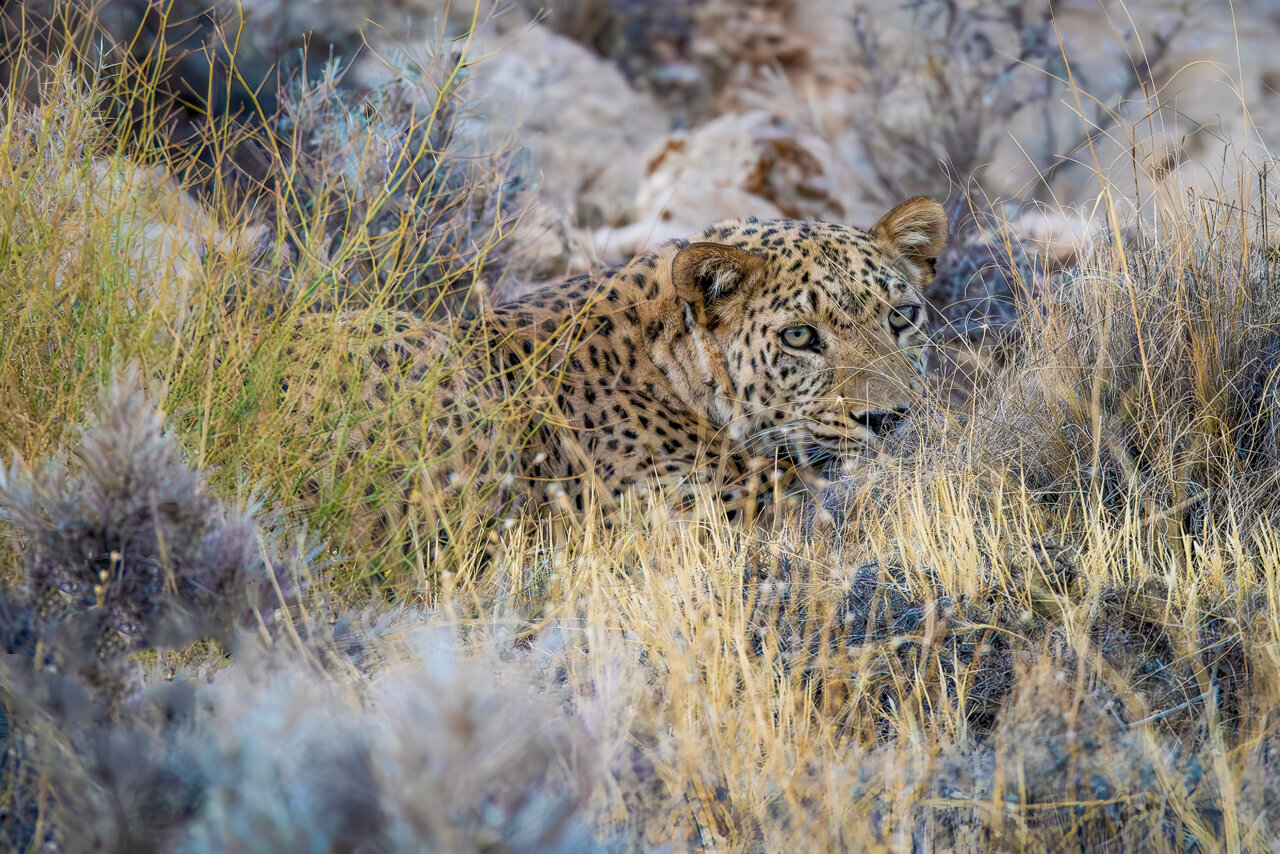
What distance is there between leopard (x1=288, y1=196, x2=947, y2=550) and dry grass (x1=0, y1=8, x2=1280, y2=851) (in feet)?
0.77

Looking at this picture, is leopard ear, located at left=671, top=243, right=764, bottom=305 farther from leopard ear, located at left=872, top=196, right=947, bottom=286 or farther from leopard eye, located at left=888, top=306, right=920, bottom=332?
leopard ear, located at left=872, top=196, right=947, bottom=286

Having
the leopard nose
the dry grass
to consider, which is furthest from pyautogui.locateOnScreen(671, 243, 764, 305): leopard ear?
the dry grass

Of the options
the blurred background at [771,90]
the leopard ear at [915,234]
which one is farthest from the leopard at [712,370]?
the blurred background at [771,90]

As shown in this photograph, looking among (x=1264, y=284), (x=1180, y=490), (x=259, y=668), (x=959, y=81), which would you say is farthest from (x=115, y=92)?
(x=959, y=81)

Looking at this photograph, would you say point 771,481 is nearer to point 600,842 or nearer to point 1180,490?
point 1180,490

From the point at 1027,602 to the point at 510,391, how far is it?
2.25 m

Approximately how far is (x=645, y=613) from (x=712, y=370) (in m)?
1.61

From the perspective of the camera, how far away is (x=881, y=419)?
4.71 metres

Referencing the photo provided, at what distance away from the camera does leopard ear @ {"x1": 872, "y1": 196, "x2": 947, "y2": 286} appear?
5.15 meters

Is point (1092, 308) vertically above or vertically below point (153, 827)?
above

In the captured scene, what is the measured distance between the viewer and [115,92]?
4133mm

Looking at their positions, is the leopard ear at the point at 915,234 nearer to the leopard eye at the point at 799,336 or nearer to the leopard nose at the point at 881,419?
the leopard eye at the point at 799,336

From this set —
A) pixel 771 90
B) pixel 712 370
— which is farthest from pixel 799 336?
pixel 771 90

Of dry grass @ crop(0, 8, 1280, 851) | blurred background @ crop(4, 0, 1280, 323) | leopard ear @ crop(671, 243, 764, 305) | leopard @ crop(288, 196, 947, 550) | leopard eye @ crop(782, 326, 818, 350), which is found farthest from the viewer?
blurred background @ crop(4, 0, 1280, 323)
